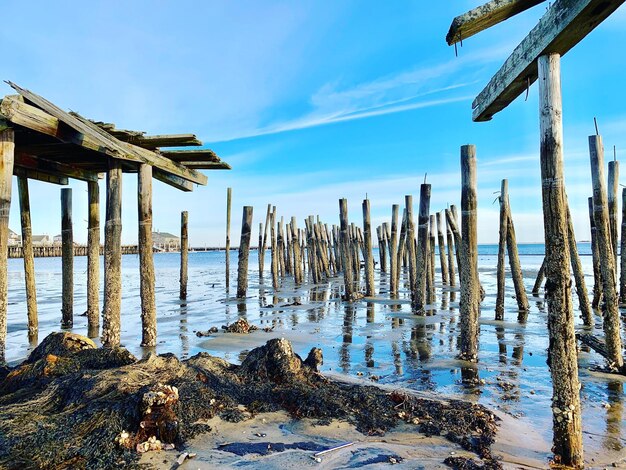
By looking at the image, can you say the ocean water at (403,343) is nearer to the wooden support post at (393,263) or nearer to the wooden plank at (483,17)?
the wooden support post at (393,263)

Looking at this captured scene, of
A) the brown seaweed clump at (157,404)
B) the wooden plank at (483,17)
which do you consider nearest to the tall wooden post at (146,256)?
the brown seaweed clump at (157,404)

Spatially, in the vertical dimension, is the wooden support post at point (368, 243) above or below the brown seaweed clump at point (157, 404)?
above

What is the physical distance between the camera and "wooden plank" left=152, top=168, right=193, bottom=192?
9.52 meters

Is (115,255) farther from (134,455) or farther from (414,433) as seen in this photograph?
(414,433)

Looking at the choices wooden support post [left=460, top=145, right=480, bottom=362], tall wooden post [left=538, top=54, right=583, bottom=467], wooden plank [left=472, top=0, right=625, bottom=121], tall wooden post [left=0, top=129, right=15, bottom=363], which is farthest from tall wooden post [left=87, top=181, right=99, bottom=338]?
tall wooden post [left=538, top=54, right=583, bottom=467]

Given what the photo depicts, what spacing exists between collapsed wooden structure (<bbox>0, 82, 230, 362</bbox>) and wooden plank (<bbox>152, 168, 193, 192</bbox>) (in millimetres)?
23

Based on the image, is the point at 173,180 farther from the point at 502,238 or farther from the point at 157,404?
the point at 502,238

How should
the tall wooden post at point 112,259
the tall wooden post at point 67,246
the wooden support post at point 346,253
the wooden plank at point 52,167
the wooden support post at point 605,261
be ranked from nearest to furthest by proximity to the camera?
1. the wooden support post at point 605,261
2. the tall wooden post at point 112,259
3. the wooden plank at point 52,167
4. the tall wooden post at point 67,246
5. the wooden support post at point 346,253

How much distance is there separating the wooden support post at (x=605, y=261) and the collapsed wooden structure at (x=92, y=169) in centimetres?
722

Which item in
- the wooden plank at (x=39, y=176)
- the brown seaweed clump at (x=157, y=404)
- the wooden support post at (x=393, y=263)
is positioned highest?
the wooden plank at (x=39, y=176)

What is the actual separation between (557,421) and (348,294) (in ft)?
36.7

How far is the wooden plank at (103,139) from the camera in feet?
20.9

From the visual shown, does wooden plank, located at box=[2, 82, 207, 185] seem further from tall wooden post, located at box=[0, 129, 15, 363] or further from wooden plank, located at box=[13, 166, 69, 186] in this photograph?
wooden plank, located at box=[13, 166, 69, 186]

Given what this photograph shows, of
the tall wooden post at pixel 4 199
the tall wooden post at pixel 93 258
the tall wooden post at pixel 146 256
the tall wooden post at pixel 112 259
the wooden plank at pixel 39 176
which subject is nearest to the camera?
the tall wooden post at pixel 4 199
